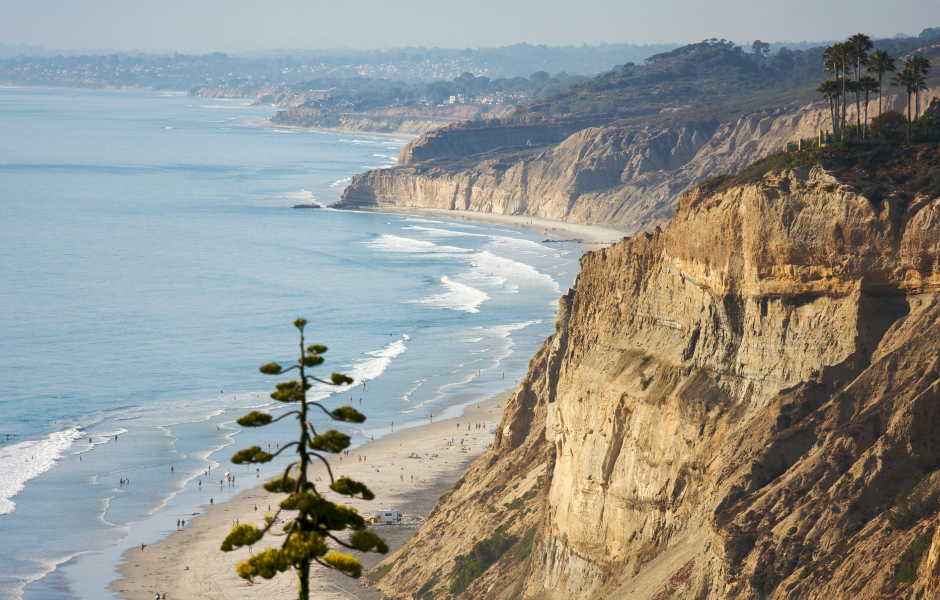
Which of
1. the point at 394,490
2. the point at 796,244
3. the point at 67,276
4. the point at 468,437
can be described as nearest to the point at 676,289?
the point at 796,244

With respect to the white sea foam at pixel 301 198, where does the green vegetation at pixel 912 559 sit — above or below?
below

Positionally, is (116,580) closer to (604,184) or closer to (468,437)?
(468,437)

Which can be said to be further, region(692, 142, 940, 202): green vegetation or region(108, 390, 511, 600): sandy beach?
region(108, 390, 511, 600): sandy beach

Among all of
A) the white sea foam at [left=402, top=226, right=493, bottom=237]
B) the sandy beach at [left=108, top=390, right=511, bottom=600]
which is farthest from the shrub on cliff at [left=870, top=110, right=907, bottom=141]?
the white sea foam at [left=402, top=226, right=493, bottom=237]

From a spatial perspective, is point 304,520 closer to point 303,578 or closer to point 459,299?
point 303,578

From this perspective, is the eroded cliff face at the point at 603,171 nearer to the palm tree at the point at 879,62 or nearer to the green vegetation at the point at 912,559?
the palm tree at the point at 879,62

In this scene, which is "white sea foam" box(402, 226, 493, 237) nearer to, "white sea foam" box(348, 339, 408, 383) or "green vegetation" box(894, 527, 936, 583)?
"white sea foam" box(348, 339, 408, 383)

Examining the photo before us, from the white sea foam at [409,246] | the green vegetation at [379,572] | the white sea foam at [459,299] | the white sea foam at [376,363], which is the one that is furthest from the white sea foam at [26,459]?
the white sea foam at [409,246]
